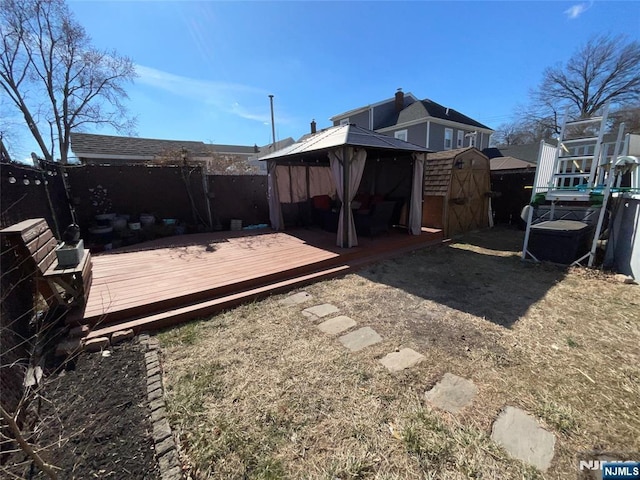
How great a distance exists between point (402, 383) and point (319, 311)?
53.6 inches

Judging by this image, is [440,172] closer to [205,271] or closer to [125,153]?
[205,271]

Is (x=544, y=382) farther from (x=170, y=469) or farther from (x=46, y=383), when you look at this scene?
(x=46, y=383)

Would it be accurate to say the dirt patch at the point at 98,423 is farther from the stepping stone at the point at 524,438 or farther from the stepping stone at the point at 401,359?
the stepping stone at the point at 524,438

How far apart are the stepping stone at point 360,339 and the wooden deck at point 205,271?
4.66ft

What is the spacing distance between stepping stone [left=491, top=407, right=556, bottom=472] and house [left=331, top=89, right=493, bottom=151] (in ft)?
48.7

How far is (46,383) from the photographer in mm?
1937

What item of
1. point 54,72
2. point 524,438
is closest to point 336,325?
point 524,438

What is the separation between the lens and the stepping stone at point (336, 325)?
2736 mm

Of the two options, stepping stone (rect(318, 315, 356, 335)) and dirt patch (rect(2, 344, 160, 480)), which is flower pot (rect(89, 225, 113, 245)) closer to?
dirt patch (rect(2, 344, 160, 480))

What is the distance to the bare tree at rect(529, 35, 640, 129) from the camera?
16016 mm

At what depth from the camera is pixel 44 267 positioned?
2631mm

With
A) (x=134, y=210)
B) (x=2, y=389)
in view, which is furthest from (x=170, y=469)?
(x=134, y=210)

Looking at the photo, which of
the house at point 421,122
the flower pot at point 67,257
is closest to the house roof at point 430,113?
the house at point 421,122

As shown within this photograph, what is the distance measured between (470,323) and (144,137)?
66.4 ft
